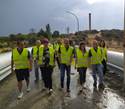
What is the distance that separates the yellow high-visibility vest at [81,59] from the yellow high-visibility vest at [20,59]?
6.96ft

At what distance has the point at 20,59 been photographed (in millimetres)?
12812

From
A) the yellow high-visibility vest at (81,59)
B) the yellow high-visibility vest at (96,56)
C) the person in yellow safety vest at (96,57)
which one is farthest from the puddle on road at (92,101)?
the yellow high-visibility vest at (96,56)

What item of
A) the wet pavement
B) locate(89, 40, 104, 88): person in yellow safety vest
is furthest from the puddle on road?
locate(89, 40, 104, 88): person in yellow safety vest

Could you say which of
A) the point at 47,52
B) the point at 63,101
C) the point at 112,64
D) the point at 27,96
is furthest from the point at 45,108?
the point at 112,64

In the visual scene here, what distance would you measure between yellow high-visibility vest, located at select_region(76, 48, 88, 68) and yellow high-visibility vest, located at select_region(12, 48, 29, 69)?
2122mm

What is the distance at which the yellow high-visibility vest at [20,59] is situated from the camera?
1277 centimetres

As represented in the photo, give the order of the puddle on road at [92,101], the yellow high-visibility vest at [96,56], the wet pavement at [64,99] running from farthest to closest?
the yellow high-visibility vest at [96,56] → the wet pavement at [64,99] → the puddle on road at [92,101]

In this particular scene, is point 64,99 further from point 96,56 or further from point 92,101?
point 96,56

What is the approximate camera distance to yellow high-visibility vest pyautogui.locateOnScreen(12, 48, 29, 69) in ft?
41.9

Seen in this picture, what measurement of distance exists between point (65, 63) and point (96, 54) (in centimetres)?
125

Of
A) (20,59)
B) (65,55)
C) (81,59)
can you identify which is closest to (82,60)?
(81,59)

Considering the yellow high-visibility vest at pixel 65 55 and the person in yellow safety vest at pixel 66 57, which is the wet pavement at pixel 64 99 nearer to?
the person in yellow safety vest at pixel 66 57

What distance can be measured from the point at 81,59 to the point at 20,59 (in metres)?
2.39

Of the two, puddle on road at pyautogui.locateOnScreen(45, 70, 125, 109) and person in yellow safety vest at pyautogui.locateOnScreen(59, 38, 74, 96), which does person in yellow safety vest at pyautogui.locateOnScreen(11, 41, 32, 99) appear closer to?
person in yellow safety vest at pyautogui.locateOnScreen(59, 38, 74, 96)
